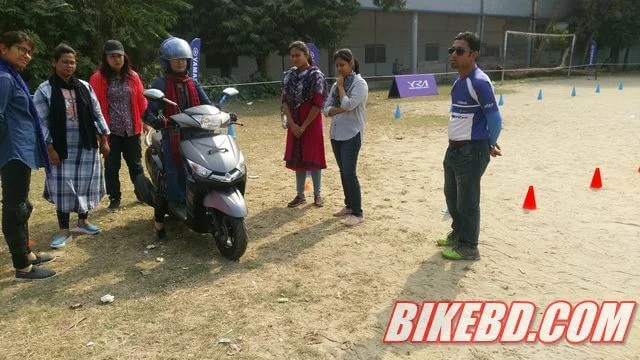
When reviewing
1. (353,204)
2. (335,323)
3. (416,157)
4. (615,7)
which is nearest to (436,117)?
(416,157)

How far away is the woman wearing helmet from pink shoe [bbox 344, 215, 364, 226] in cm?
166

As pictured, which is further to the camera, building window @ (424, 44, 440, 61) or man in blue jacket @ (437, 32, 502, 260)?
building window @ (424, 44, 440, 61)

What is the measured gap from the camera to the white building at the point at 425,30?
25.4 meters

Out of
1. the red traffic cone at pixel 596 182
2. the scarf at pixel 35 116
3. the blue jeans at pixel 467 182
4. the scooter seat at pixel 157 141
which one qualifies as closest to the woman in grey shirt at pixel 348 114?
the blue jeans at pixel 467 182

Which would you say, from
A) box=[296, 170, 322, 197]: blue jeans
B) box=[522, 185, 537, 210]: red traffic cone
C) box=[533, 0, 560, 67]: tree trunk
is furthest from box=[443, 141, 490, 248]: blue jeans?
box=[533, 0, 560, 67]: tree trunk

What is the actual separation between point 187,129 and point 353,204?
1.88 m

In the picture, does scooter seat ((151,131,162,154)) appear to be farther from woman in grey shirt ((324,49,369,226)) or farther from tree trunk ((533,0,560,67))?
tree trunk ((533,0,560,67))

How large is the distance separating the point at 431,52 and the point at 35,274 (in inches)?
1157

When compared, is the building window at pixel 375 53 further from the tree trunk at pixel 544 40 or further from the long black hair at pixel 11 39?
the long black hair at pixel 11 39

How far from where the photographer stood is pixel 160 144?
Result: 472 cm

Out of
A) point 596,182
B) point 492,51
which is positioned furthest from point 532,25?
point 596,182

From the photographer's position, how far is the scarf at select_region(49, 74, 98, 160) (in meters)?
4.39

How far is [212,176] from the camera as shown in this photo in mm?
4012

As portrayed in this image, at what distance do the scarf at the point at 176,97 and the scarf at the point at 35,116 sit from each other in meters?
0.98
